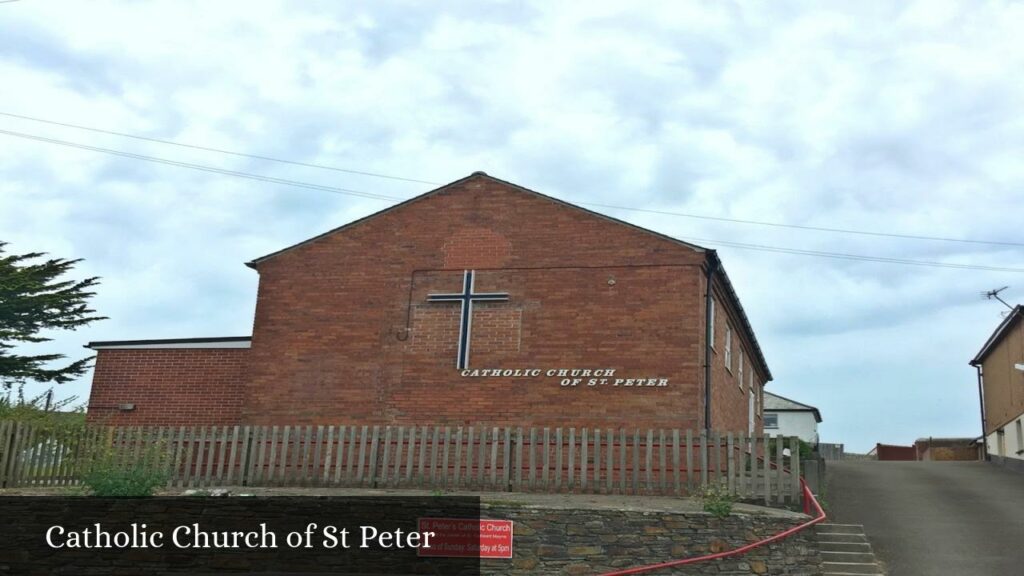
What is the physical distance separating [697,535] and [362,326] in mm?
9181

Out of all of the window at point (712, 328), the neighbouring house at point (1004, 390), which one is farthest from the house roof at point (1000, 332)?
the window at point (712, 328)

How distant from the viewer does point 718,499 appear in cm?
1263

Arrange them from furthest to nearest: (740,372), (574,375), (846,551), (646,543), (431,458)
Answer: (740,372) < (574,375) < (431,458) < (846,551) < (646,543)

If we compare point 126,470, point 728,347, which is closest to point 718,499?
point 126,470

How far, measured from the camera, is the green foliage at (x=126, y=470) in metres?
13.9

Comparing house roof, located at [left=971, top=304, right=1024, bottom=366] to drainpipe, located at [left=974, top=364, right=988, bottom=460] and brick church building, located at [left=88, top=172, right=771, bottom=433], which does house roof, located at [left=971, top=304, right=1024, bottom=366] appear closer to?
drainpipe, located at [left=974, top=364, right=988, bottom=460]

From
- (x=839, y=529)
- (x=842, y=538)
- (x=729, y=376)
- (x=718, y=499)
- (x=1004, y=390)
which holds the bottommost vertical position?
(x=842, y=538)

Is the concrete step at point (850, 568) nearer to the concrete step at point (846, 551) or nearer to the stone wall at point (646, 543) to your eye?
the concrete step at point (846, 551)

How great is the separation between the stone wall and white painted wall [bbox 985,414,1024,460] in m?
19.5

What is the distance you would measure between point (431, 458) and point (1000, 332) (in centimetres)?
2384

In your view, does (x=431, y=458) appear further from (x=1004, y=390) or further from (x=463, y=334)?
(x=1004, y=390)


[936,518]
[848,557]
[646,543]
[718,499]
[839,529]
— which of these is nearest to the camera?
[646,543]

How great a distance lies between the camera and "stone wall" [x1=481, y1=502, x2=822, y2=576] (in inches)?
482

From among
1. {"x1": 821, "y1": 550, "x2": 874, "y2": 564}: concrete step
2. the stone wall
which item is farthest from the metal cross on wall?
{"x1": 821, "y1": 550, "x2": 874, "y2": 564}: concrete step
